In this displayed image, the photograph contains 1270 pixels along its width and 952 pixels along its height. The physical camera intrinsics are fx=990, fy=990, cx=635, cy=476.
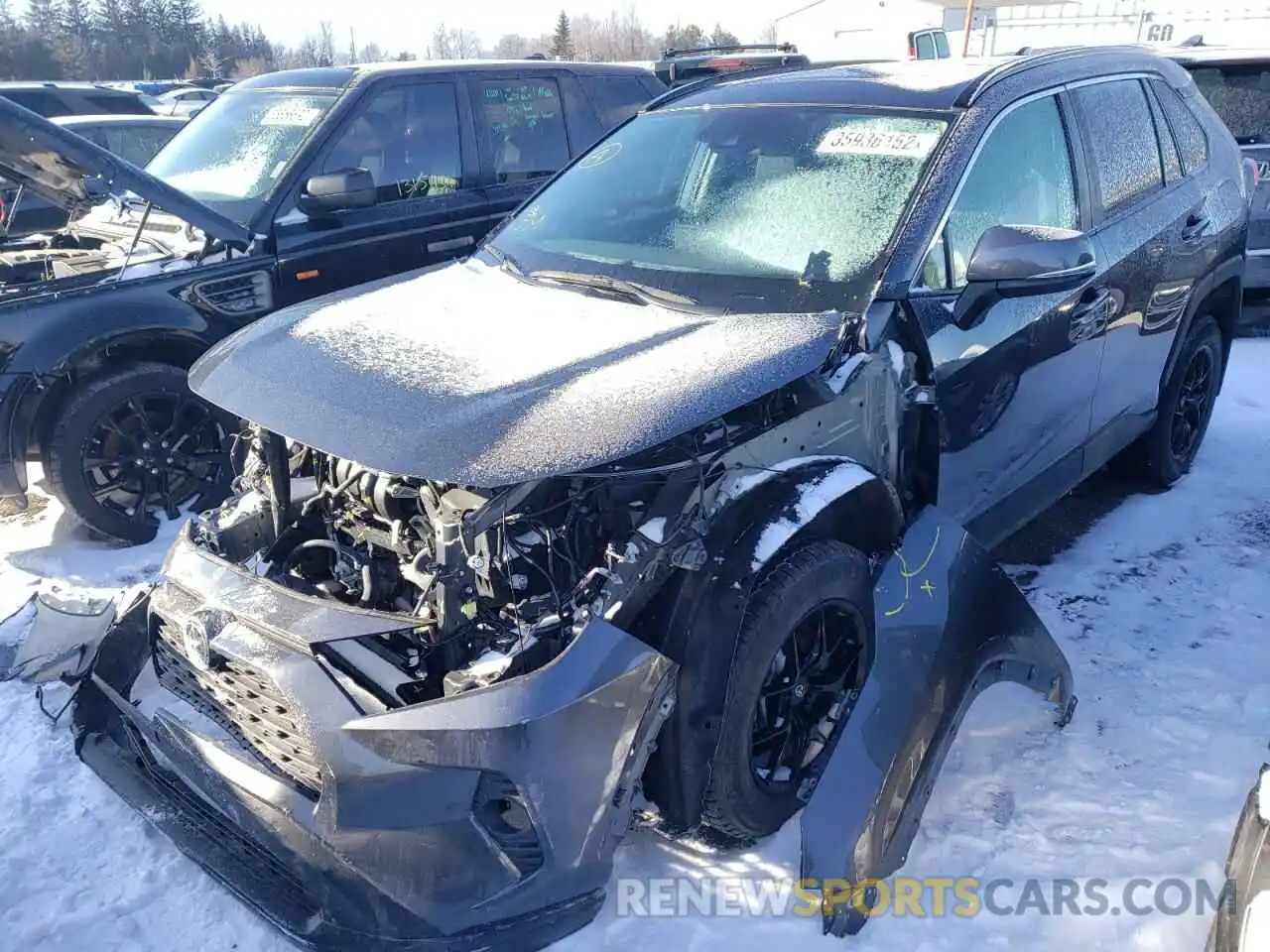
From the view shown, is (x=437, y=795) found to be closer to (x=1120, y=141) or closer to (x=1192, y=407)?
(x=1120, y=141)

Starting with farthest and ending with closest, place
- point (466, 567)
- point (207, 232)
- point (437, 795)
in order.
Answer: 1. point (207, 232)
2. point (466, 567)
3. point (437, 795)

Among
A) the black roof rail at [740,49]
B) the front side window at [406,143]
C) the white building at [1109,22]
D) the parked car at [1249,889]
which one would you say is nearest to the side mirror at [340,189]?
the front side window at [406,143]

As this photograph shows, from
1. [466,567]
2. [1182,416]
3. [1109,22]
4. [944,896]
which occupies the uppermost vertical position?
[1109,22]

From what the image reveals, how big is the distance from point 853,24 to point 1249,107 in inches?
1376

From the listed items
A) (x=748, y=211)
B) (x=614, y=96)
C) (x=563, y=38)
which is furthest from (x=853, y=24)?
(x=748, y=211)

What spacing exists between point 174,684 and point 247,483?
2.14 feet

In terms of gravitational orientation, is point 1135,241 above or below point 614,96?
below

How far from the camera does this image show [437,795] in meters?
2.04

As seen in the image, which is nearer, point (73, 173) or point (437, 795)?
point (437, 795)

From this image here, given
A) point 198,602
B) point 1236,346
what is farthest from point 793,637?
point 1236,346

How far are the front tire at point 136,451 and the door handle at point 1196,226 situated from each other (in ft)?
14.3

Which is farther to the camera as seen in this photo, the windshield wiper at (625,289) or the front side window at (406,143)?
the front side window at (406,143)

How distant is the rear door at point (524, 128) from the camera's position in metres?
5.66

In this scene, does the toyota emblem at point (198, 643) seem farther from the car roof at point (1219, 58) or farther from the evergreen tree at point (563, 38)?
the evergreen tree at point (563, 38)
